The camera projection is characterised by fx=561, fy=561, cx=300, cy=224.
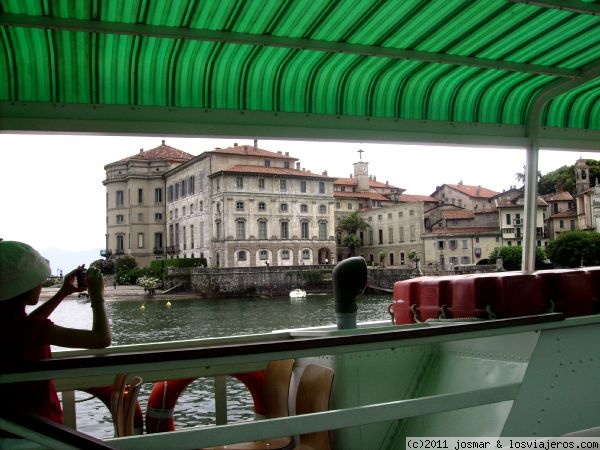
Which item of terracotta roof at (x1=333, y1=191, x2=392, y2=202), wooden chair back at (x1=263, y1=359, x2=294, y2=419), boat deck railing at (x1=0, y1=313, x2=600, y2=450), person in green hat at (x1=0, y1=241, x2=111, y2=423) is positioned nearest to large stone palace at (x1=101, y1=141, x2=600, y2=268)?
terracotta roof at (x1=333, y1=191, x2=392, y2=202)

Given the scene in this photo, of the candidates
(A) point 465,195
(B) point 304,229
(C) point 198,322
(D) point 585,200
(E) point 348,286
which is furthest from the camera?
(A) point 465,195

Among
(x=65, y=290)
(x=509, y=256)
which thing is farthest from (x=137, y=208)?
(x=65, y=290)

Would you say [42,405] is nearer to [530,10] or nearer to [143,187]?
[530,10]

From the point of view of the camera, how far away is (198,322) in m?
36.3

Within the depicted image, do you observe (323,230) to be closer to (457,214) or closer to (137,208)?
(457,214)

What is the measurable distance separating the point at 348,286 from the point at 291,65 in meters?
1.44

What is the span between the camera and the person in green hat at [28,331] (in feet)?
5.99

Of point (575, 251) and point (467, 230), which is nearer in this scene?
point (575, 251)

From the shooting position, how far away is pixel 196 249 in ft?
219

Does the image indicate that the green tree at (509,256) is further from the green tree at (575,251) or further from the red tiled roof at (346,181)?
the red tiled roof at (346,181)

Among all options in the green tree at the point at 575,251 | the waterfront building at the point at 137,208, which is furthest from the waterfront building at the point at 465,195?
the waterfront building at the point at 137,208

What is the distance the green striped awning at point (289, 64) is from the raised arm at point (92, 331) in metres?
1.42

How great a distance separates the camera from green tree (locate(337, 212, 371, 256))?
72.8m

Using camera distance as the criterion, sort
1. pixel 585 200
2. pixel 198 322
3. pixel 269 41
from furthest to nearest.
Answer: pixel 585 200 < pixel 198 322 < pixel 269 41
